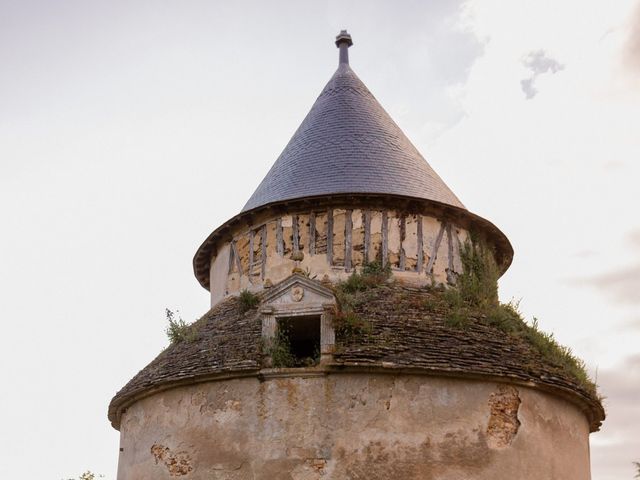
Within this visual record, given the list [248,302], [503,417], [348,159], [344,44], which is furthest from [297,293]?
[344,44]

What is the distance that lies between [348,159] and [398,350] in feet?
15.8

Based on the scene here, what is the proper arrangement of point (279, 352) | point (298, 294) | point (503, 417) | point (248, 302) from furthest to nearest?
point (248, 302), point (298, 294), point (279, 352), point (503, 417)

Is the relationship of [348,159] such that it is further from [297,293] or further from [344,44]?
[344,44]

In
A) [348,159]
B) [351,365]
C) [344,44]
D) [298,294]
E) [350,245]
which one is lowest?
[351,365]

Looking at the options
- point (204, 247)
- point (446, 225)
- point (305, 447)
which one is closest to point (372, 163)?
point (446, 225)

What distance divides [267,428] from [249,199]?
19.5ft

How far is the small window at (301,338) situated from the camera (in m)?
13.3

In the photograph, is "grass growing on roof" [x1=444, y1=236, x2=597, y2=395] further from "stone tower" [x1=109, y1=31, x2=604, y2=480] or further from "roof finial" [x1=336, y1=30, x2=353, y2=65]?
"roof finial" [x1=336, y1=30, x2=353, y2=65]

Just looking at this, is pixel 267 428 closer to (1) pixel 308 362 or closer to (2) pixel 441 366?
(1) pixel 308 362

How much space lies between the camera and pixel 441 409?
12.5m

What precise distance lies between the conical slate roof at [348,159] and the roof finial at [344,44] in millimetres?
1243

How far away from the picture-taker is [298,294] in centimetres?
1353

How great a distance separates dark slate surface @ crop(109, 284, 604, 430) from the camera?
12.7m

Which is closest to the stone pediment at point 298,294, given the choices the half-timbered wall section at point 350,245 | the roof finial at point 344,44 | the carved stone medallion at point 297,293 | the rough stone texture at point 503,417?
the carved stone medallion at point 297,293
